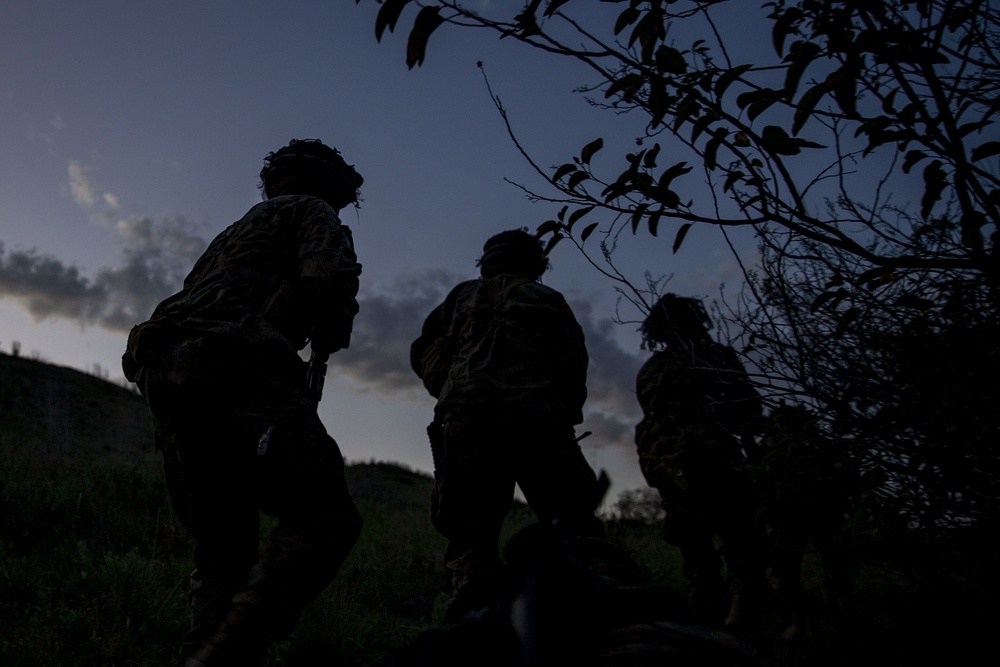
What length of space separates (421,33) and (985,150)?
1.34m

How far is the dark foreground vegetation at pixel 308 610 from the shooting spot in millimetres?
3002

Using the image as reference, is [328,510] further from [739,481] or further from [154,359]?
[739,481]

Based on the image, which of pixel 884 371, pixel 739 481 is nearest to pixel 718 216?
pixel 884 371

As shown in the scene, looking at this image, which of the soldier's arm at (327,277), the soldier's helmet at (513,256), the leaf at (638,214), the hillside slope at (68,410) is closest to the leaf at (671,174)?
the leaf at (638,214)

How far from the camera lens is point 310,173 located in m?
3.41

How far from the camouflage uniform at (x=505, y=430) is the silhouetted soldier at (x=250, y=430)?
1002mm

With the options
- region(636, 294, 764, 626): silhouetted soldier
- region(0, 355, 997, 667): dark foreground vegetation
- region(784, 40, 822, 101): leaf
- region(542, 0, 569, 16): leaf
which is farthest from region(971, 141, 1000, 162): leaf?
region(636, 294, 764, 626): silhouetted soldier

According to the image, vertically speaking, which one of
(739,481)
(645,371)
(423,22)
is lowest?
(739,481)

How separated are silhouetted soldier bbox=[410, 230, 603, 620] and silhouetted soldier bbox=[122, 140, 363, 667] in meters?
1.00

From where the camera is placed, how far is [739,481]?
15.6 feet

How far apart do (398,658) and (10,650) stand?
2.79m

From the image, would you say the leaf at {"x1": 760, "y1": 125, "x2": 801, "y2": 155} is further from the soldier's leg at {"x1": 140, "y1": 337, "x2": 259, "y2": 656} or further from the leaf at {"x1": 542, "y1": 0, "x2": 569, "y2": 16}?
the soldier's leg at {"x1": 140, "y1": 337, "x2": 259, "y2": 656}

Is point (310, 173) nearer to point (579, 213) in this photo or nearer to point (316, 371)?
point (316, 371)

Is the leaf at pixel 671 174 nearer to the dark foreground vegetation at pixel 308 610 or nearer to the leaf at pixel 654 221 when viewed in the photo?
the leaf at pixel 654 221
